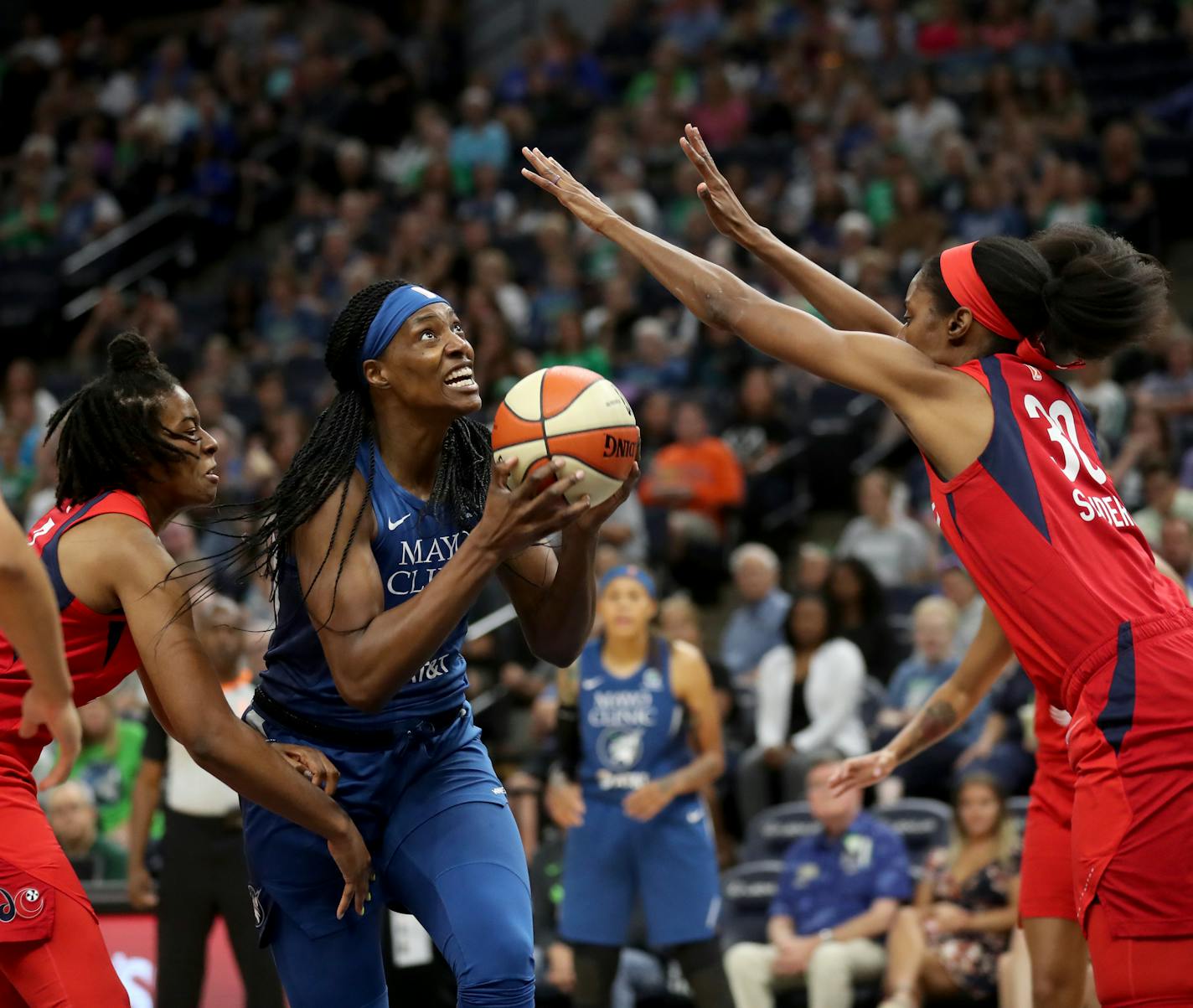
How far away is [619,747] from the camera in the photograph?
23.6ft

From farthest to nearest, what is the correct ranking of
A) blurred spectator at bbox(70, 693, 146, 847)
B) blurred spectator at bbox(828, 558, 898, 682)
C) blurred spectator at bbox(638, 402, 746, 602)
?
blurred spectator at bbox(638, 402, 746, 602), blurred spectator at bbox(828, 558, 898, 682), blurred spectator at bbox(70, 693, 146, 847)

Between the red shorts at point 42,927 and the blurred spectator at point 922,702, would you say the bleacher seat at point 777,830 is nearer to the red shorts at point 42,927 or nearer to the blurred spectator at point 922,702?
the blurred spectator at point 922,702

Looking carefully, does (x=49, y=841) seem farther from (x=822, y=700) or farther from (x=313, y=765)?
(x=822, y=700)

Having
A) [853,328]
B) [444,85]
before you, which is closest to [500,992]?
[853,328]

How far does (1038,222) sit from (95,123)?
10.5 m

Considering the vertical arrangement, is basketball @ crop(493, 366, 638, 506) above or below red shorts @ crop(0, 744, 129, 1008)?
above

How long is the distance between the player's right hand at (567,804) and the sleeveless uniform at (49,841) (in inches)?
131

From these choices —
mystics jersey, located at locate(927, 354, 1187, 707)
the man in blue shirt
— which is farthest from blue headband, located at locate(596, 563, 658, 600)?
mystics jersey, located at locate(927, 354, 1187, 707)

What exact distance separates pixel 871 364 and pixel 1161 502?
20.5 ft

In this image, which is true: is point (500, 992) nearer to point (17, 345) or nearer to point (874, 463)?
point (874, 463)

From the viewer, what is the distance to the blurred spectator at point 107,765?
9.24m

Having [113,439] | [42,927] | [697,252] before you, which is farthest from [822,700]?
[42,927]

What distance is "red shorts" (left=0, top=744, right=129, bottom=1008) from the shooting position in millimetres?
3752

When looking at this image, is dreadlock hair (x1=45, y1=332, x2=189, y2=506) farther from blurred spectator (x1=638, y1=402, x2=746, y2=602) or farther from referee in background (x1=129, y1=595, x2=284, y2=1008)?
blurred spectator (x1=638, y1=402, x2=746, y2=602)
